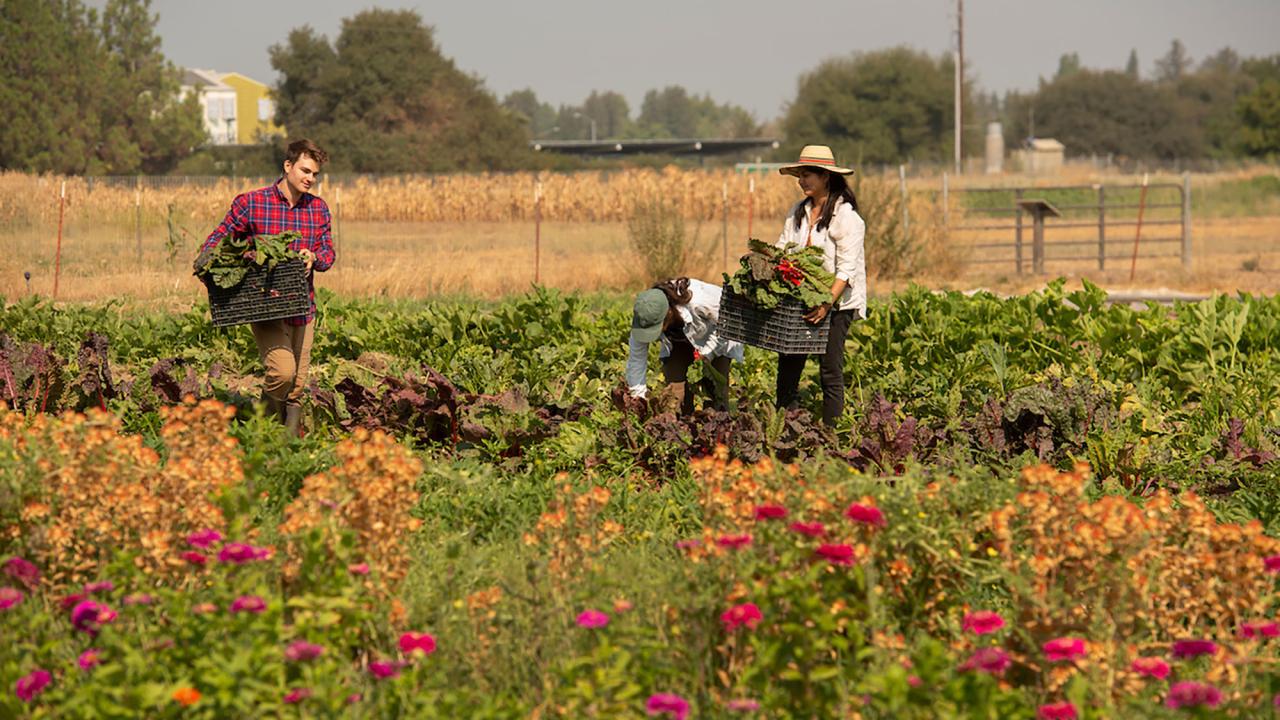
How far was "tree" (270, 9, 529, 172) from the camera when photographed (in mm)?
50188

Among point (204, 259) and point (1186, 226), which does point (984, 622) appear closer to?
point (204, 259)

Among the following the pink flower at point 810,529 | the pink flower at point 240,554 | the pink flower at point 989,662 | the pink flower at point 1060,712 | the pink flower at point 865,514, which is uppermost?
the pink flower at point 865,514

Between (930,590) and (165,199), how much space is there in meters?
23.6

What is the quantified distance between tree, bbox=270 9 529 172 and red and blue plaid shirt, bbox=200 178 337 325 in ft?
142

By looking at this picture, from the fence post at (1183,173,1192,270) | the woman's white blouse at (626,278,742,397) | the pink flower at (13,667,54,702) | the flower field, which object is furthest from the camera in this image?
the fence post at (1183,173,1192,270)

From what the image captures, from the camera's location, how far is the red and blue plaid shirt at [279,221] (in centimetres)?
695

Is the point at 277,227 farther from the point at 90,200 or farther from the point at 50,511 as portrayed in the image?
the point at 90,200

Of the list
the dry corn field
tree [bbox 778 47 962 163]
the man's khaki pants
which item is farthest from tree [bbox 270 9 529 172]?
the man's khaki pants

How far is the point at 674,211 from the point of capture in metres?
17.4

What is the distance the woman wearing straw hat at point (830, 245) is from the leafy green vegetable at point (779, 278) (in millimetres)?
86

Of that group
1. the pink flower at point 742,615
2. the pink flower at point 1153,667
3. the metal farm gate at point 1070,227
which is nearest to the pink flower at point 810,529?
the pink flower at point 742,615

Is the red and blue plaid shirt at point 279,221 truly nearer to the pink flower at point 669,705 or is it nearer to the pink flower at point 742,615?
the pink flower at point 742,615

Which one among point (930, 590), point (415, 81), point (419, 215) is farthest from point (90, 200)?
point (415, 81)

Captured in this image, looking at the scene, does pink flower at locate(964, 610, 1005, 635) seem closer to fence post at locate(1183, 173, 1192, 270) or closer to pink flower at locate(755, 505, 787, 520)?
pink flower at locate(755, 505, 787, 520)
